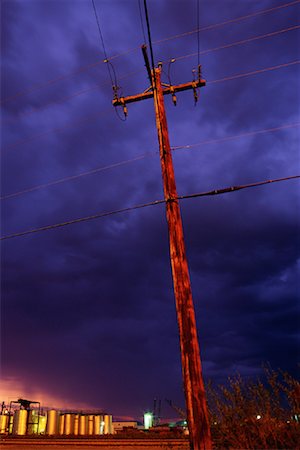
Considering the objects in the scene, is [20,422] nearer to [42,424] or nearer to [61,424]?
[42,424]

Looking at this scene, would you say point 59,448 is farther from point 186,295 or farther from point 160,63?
point 160,63

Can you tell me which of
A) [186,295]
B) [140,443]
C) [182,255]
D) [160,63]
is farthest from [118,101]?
[140,443]

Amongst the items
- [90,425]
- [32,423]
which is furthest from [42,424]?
[90,425]

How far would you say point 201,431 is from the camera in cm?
675

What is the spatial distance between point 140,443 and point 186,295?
9.66 m

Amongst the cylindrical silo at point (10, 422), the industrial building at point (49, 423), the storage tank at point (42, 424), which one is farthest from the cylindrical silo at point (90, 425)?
the cylindrical silo at point (10, 422)

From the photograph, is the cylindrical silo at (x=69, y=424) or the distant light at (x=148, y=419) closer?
the cylindrical silo at (x=69, y=424)

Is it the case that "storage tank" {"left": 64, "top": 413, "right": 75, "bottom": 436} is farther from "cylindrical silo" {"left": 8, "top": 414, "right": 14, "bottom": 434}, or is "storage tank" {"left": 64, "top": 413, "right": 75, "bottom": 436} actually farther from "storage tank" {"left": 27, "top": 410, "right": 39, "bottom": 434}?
"cylindrical silo" {"left": 8, "top": 414, "right": 14, "bottom": 434}

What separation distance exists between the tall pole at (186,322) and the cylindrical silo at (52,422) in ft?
85.2

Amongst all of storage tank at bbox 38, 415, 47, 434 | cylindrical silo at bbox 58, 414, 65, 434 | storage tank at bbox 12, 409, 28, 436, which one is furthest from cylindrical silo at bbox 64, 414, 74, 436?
storage tank at bbox 12, 409, 28, 436

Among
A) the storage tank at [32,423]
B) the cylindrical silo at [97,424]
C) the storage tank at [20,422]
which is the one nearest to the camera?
the storage tank at [20,422]

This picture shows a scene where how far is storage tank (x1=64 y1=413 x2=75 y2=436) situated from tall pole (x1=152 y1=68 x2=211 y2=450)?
84.4 feet

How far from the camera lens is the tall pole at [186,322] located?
680 centimetres

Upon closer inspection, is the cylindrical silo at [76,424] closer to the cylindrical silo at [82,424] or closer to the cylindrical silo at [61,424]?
the cylindrical silo at [82,424]
